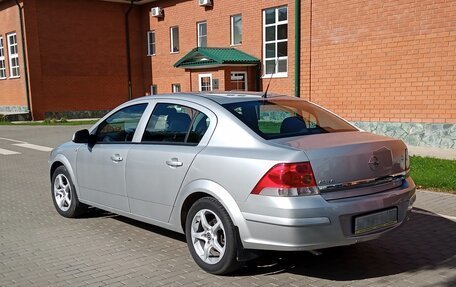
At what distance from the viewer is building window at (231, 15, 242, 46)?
22.1 meters

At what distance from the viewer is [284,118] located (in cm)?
450

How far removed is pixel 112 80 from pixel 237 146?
26.6m

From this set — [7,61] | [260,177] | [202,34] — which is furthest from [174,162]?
[7,61]

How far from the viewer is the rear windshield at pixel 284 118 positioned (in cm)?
413

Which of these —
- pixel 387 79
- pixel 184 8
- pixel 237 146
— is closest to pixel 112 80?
pixel 184 8

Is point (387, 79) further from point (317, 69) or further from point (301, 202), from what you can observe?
point (301, 202)

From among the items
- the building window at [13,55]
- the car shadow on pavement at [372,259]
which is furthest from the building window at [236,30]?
the car shadow on pavement at [372,259]

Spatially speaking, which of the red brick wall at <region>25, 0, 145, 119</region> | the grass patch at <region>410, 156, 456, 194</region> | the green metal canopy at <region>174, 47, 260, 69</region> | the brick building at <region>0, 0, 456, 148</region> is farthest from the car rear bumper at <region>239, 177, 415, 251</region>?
the red brick wall at <region>25, 0, 145, 119</region>

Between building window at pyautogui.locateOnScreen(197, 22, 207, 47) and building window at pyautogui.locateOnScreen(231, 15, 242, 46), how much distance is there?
2400 millimetres

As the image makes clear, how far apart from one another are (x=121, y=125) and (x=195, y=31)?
66.7 ft

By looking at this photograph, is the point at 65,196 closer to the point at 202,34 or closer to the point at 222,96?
the point at 222,96

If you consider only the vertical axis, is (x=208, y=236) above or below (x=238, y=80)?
below

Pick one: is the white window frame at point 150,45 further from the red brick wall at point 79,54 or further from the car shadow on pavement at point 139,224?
the car shadow on pavement at point 139,224

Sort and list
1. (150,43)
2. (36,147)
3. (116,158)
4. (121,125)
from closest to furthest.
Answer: (116,158) → (121,125) → (36,147) → (150,43)
